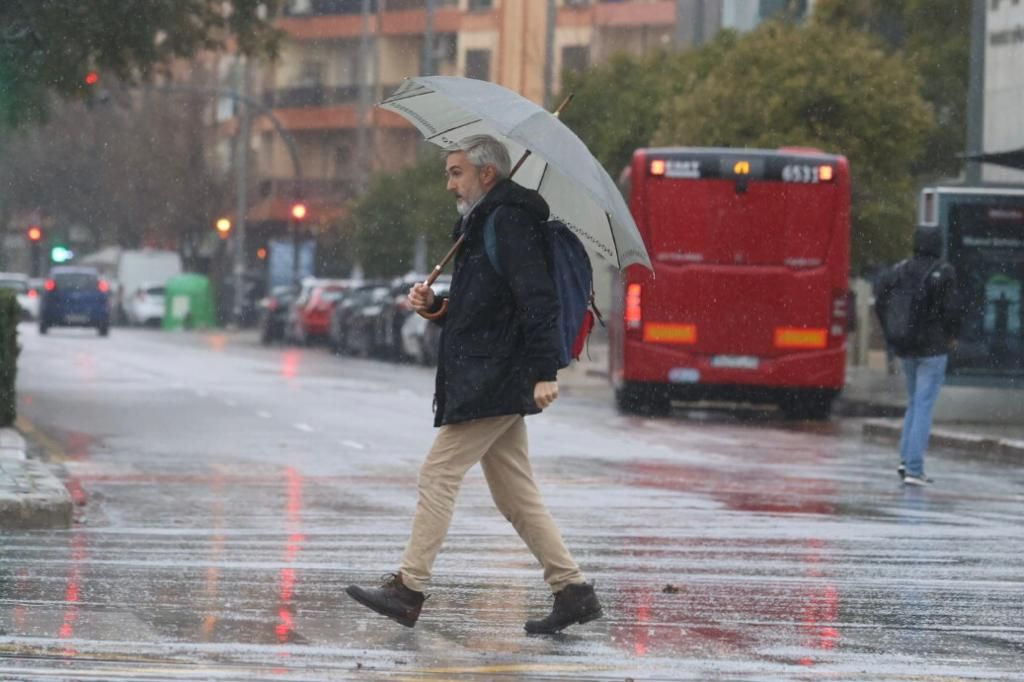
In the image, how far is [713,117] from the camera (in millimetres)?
35562

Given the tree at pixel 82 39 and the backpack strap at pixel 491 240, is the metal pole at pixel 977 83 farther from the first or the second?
the backpack strap at pixel 491 240

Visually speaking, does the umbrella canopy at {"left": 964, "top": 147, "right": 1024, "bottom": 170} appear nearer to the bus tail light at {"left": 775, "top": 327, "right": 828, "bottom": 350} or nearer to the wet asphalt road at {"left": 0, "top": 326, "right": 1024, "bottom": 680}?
the bus tail light at {"left": 775, "top": 327, "right": 828, "bottom": 350}

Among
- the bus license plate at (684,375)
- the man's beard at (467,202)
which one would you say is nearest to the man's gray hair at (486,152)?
the man's beard at (467,202)

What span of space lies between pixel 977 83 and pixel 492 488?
20.1 metres

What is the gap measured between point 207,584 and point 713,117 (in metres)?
26.6

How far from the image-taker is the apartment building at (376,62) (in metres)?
80.6

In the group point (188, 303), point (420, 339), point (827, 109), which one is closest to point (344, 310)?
point (420, 339)

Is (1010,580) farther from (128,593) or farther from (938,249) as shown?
(938,249)

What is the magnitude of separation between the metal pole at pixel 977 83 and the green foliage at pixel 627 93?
1149 centimetres

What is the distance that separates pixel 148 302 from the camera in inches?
3152

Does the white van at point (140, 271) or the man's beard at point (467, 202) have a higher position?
the man's beard at point (467, 202)

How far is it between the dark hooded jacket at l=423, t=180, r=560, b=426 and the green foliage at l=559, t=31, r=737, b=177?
31.1 meters

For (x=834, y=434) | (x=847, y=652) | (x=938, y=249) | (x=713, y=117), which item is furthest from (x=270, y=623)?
(x=713, y=117)

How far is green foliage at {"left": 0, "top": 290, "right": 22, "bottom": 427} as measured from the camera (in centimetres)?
1880
